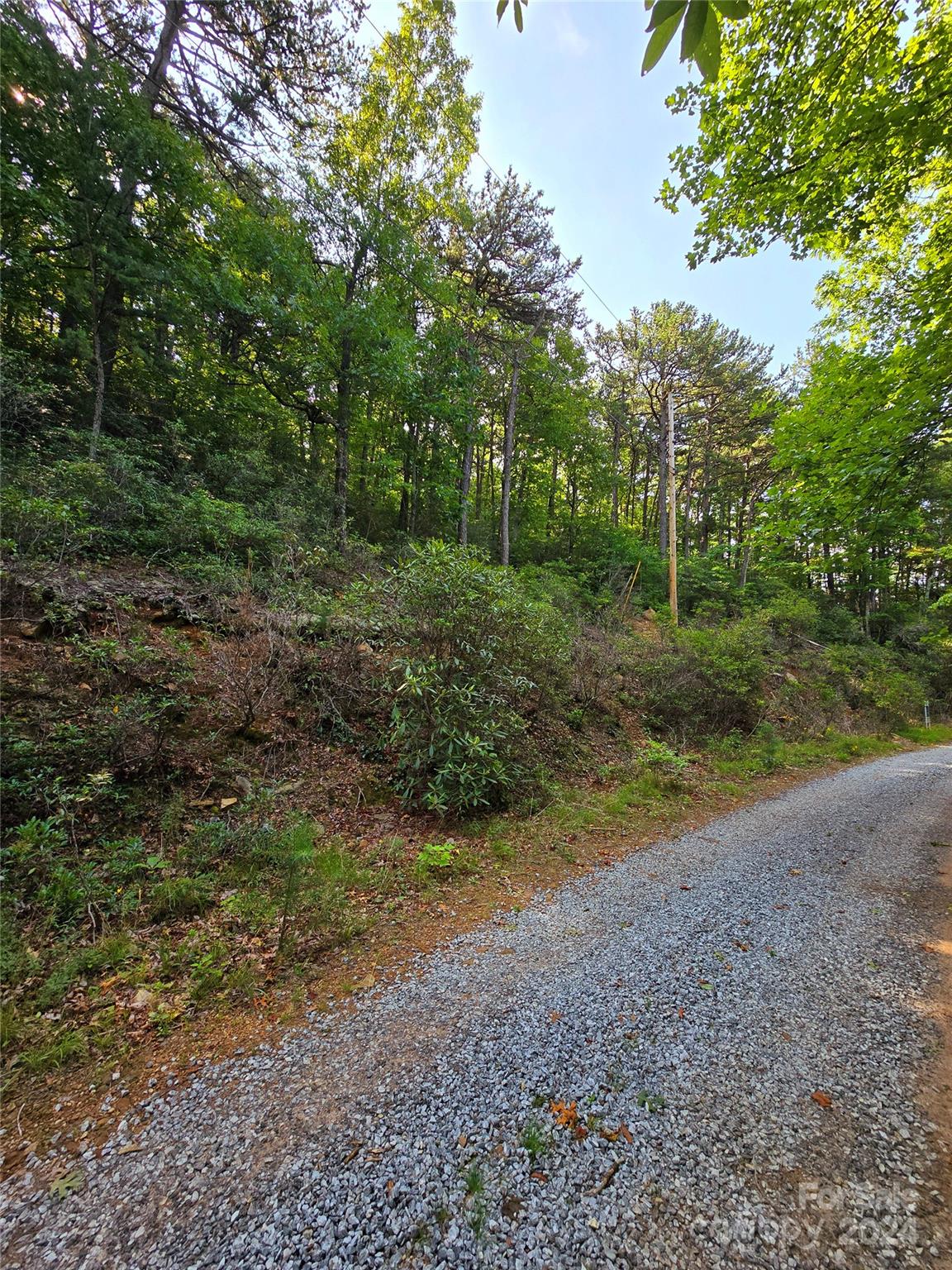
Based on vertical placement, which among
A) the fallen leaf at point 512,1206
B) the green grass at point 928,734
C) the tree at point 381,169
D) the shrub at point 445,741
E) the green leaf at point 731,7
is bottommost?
the green grass at point 928,734

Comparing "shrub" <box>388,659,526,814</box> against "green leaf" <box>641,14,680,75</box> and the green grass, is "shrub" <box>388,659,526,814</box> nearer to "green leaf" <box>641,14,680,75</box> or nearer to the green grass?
"green leaf" <box>641,14,680,75</box>

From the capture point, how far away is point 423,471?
1423cm

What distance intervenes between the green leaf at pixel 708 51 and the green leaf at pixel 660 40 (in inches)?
3.3

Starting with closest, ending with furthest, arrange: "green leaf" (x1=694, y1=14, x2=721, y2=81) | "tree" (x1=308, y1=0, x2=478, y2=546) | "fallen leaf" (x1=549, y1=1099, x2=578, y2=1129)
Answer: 1. "green leaf" (x1=694, y1=14, x2=721, y2=81)
2. "fallen leaf" (x1=549, y1=1099, x2=578, y2=1129)
3. "tree" (x1=308, y1=0, x2=478, y2=546)

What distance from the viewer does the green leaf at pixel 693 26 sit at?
45.4 inches

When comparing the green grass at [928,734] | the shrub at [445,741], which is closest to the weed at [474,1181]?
the shrub at [445,741]

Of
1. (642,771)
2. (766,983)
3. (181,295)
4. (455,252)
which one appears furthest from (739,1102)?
(455,252)

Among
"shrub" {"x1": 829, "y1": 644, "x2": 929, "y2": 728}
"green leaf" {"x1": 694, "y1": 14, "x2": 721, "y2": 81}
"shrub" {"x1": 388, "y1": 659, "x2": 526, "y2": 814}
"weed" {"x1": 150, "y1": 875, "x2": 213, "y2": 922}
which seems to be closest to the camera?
"green leaf" {"x1": 694, "y1": 14, "x2": 721, "y2": 81}

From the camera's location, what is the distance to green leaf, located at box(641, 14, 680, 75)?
115 cm

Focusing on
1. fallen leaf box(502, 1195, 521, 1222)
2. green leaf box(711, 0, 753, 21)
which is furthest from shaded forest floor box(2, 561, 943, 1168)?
green leaf box(711, 0, 753, 21)

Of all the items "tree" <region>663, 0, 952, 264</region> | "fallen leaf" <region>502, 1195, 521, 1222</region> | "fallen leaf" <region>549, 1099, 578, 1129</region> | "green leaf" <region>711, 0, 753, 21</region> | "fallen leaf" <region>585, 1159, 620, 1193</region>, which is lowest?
"fallen leaf" <region>549, 1099, 578, 1129</region>

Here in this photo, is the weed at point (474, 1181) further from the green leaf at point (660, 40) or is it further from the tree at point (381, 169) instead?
the tree at point (381, 169)

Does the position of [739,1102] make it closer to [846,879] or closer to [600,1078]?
[600,1078]

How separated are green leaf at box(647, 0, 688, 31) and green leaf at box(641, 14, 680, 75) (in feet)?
0.05
